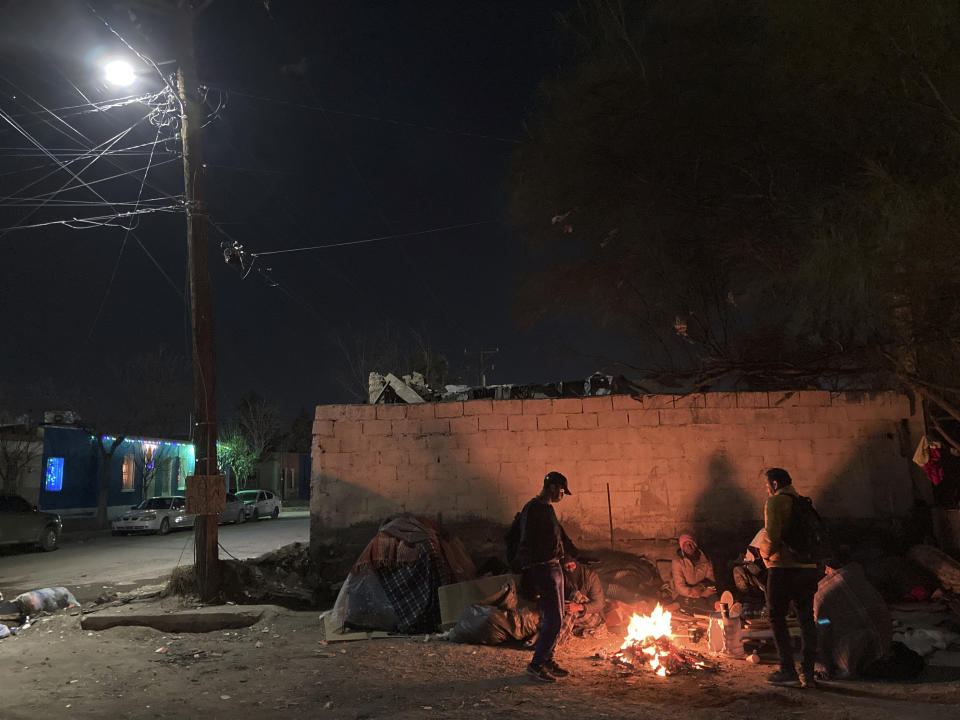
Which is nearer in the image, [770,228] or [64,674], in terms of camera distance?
[64,674]

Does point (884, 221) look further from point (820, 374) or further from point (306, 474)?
point (306, 474)

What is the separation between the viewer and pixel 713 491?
9.45 meters

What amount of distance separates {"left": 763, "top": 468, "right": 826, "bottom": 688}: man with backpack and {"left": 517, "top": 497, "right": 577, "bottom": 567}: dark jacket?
1.72 meters

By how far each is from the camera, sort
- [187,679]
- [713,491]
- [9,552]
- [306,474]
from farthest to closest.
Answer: [306,474], [9,552], [713,491], [187,679]

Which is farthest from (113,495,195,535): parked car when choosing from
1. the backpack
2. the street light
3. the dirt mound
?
the backpack

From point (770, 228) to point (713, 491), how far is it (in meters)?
3.64

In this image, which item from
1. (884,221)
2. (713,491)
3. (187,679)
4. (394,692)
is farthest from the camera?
(713,491)

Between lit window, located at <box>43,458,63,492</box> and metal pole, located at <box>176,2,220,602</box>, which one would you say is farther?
lit window, located at <box>43,458,63,492</box>

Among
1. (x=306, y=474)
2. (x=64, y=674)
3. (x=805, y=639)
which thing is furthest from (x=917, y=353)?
(x=306, y=474)

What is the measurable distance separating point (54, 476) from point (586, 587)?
2690cm

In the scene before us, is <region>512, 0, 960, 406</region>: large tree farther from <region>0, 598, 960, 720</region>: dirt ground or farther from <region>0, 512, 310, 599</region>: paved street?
<region>0, 512, 310, 599</region>: paved street

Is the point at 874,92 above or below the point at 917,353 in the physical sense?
A: above

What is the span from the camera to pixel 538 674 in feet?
18.8

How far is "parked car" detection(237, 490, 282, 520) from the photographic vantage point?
29.5m
